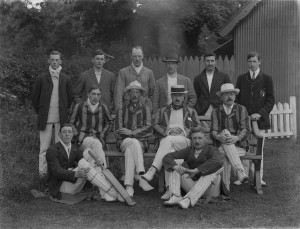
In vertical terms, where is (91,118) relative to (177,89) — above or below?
below

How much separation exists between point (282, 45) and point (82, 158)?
9108 millimetres

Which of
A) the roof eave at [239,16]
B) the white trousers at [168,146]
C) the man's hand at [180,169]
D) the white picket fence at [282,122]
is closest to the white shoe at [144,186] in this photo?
the white trousers at [168,146]

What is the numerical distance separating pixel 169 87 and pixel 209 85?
0.60 metres

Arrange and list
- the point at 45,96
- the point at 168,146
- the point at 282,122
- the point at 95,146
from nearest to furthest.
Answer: the point at 168,146, the point at 95,146, the point at 45,96, the point at 282,122

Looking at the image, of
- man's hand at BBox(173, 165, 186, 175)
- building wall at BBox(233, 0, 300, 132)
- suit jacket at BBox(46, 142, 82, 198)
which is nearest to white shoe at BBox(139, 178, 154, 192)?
man's hand at BBox(173, 165, 186, 175)

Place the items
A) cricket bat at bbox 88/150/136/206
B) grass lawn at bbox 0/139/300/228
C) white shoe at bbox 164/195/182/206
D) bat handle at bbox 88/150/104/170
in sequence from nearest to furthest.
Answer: grass lawn at bbox 0/139/300/228 → white shoe at bbox 164/195/182/206 → cricket bat at bbox 88/150/136/206 → bat handle at bbox 88/150/104/170

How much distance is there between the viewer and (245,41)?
46.6 feet

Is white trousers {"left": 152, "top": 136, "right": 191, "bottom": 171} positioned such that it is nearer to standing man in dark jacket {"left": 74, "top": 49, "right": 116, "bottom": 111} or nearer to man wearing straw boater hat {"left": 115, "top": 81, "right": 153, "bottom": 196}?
man wearing straw boater hat {"left": 115, "top": 81, "right": 153, "bottom": 196}

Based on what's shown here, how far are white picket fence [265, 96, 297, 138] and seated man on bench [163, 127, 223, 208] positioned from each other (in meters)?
6.08

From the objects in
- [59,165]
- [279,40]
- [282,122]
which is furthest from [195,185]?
[279,40]

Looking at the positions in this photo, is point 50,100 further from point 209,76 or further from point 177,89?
point 209,76

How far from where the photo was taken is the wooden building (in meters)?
13.6

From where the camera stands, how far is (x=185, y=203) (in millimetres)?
5648

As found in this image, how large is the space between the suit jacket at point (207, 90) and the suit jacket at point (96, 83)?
1.31 metres
